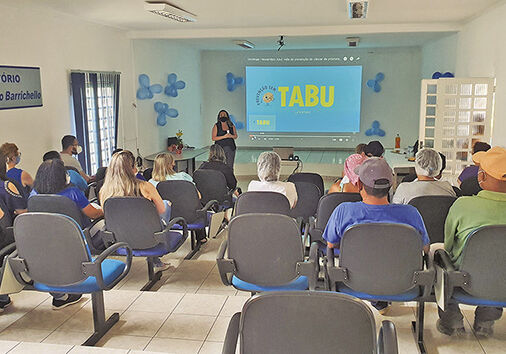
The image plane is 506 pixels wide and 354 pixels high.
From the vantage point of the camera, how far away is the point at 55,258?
2740mm

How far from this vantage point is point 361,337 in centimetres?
167

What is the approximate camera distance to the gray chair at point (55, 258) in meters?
2.67

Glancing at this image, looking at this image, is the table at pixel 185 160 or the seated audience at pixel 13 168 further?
the table at pixel 185 160

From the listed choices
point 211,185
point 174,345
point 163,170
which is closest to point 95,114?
point 211,185

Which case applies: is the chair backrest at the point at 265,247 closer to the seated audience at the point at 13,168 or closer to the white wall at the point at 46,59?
the seated audience at the point at 13,168

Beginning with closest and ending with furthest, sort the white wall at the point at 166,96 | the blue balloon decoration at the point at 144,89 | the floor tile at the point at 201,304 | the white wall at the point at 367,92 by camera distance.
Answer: the floor tile at the point at 201,304 < the blue balloon decoration at the point at 144,89 < the white wall at the point at 166,96 < the white wall at the point at 367,92

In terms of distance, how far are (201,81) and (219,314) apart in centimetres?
1106

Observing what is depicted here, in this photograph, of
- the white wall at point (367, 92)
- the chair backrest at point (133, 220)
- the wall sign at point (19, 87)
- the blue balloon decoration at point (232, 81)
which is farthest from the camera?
the blue balloon decoration at point (232, 81)

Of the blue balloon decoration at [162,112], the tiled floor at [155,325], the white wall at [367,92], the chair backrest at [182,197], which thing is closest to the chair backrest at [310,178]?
the chair backrest at [182,197]

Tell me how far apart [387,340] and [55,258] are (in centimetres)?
189

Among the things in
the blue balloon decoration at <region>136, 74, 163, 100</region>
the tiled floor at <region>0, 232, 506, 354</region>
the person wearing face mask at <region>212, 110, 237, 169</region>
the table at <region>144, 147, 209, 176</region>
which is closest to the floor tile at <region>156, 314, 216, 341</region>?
the tiled floor at <region>0, 232, 506, 354</region>

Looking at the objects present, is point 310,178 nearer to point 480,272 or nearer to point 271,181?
point 271,181

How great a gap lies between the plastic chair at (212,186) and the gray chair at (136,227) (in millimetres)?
1550

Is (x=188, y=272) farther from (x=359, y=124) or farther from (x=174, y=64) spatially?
(x=359, y=124)
